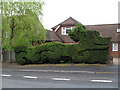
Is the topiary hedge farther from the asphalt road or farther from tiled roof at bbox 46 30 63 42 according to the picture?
tiled roof at bbox 46 30 63 42

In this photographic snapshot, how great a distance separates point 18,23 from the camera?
16578 millimetres

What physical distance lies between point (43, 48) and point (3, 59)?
5837mm

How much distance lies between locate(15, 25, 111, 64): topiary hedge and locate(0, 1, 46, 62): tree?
72.2 inches

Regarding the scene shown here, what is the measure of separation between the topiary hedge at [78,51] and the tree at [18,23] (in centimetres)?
183

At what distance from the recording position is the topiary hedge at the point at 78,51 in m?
14.8

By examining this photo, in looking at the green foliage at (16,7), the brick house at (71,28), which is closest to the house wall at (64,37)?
the brick house at (71,28)

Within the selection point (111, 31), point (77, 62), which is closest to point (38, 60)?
point (77, 62)

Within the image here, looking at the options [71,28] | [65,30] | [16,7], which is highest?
[16,7]

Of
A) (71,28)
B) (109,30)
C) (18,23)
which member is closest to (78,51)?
(18,23)

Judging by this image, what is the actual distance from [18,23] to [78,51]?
651 centimetres

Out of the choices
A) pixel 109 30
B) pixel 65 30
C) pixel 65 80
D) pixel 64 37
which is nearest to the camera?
pixel 65 80

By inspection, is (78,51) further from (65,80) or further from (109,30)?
(109,30)

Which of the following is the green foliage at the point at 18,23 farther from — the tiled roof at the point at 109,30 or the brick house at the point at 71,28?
the tiled roof at the point at 109,30

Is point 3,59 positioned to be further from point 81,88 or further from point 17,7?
point 81,88
